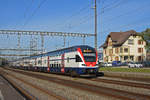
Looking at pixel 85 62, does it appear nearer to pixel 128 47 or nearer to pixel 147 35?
pixel 147 35

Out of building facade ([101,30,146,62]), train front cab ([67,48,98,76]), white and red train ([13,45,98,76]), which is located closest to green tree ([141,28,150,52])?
white and red train ([13,45,98,76])

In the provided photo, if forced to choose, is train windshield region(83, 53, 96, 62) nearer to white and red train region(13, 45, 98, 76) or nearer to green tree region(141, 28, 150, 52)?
white and red train region(13, 45, 98, 76)

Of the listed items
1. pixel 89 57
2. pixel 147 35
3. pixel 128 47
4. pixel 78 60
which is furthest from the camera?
pixel 128 47

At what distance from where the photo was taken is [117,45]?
64.4 metres

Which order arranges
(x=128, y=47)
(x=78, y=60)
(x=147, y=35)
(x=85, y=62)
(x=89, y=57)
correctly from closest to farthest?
(x=85, y=62) < (x=78, y=60) < (x=89, y=57) < (x=147, y=35) < (x=128, y=47)

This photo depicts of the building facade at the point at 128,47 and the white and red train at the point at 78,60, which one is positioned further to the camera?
the building facade at the point at 128,47

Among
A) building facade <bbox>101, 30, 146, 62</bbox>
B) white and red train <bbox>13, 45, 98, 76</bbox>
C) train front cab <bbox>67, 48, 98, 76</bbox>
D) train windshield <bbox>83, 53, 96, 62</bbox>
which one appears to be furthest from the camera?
building facade <bbox>101, 30, 146, 62</bbox>

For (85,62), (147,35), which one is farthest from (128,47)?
(85,62)

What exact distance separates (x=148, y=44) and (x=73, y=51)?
72.5 ft

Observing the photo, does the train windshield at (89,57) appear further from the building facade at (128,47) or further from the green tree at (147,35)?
the building facade at (128,47)

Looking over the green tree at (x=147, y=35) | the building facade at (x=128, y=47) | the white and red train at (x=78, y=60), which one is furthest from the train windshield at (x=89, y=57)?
the building facade at (x=128, y=47)

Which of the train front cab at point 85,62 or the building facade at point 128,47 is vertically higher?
the building facade at point 128,47

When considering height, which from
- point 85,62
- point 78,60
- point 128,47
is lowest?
point 85,62

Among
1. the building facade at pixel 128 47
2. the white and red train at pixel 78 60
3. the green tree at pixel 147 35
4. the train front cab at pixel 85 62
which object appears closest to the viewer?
the train front cab at pixel 85 62
